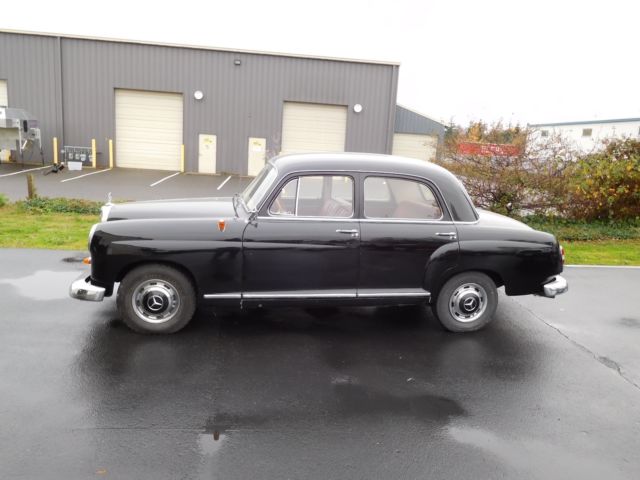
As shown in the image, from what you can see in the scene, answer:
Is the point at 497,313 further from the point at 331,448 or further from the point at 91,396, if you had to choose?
the point at 91,396

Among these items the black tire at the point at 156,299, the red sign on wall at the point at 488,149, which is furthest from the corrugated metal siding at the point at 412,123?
the black tire at the point at 156,299

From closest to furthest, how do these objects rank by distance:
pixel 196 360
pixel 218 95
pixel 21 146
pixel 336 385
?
pixel 336 385 < pixel 196 360 < pixel 21 146 < pixel 218 95

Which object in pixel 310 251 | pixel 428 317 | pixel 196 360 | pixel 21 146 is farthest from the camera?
pixel 21 146

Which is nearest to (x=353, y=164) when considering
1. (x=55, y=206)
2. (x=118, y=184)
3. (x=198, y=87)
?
(x=55, y=206)

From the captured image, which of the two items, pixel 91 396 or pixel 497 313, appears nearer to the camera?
pixel 91 396

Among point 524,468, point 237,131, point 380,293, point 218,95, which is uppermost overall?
point 218,95

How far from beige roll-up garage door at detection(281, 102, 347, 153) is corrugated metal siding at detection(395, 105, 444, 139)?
188 inches

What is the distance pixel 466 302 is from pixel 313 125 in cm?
2022

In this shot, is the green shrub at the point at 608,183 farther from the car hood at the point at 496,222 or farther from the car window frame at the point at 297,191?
the car window frame at the point at 297,191

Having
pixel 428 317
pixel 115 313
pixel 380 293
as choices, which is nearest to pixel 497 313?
pixel 428 317

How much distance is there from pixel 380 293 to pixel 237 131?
66.4 ft

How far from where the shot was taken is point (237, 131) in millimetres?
24078

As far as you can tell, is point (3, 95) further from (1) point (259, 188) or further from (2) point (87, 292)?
(1) point (259, 188)

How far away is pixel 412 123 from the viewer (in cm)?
2808
